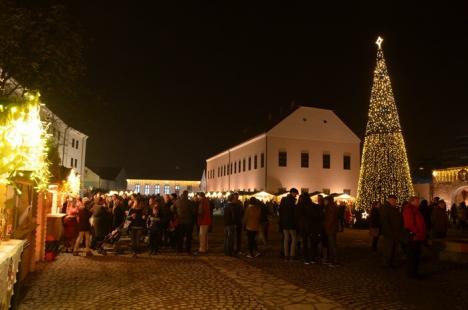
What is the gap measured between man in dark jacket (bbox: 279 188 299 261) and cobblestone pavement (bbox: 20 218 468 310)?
47 centimetres

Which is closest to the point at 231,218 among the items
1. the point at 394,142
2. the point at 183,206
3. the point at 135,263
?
the point at 183,206

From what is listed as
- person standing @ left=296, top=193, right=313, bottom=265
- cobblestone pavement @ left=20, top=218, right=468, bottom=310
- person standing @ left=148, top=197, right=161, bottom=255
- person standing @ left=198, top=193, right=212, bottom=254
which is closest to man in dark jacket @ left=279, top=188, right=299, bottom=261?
person standing @ left=296, top=193, right=313, bottom=265

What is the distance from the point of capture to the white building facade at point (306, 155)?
148 feet

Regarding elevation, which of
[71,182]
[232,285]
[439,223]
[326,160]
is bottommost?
[232,285]

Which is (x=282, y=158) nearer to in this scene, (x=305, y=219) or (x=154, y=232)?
(x=154, y=232)

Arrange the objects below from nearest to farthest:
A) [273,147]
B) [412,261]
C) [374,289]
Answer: [374,289] → [412,261] → [273,147]

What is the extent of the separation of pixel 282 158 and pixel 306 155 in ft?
9.49

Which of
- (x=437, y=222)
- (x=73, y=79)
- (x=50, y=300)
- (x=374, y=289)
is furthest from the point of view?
(x=437, y=222)

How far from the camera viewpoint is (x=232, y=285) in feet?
30.0

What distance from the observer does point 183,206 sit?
47.4ft

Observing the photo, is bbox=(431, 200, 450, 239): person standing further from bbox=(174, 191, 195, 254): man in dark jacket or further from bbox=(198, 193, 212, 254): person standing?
bbox=(174, 191, 195, 254): man in dark jacket

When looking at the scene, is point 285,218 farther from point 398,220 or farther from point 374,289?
point 374,289

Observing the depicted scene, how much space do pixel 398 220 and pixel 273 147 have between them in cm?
3312

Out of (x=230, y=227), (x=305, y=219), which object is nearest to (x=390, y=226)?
(x=305, y=219)
